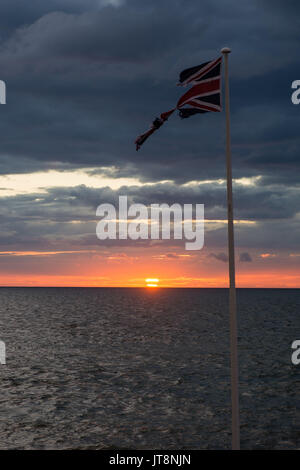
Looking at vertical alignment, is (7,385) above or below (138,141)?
below

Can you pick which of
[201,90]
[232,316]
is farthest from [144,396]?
[201,90]

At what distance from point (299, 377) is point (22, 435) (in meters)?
23.9

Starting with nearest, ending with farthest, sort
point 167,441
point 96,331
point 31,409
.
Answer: point 167,441 < point 31,409 < point 96,331

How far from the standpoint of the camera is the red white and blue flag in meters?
18.2

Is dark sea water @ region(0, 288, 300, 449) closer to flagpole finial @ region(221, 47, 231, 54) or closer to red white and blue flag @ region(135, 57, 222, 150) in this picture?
red white and blue flag @ region(135, 57, 222, 150)

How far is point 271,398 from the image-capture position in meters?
33.1

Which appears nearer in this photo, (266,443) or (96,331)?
(266,443)

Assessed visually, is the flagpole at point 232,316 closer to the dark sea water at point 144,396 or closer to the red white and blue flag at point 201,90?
the red white and blue flag at point 201,90

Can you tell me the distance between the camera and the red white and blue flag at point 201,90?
59.8 ft

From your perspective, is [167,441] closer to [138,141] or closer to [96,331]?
[138,141]

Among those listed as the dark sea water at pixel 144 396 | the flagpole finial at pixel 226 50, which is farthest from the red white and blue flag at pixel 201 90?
the dark sea water at pixel 144 396

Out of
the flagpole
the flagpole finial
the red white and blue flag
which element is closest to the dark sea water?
the flagpole

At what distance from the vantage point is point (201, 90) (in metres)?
18.5
